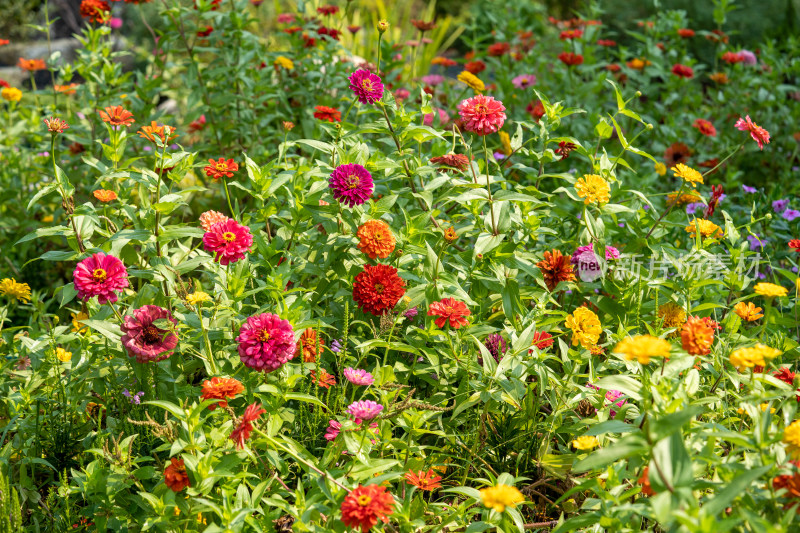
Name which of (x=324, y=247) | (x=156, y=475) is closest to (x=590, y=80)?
(x=324, y=247)

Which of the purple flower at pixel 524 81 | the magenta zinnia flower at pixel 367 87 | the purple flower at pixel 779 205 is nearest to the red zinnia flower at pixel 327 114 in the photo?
the magenta zinnia flower at pixel 367 87

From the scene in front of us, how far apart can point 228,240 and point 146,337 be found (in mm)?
329

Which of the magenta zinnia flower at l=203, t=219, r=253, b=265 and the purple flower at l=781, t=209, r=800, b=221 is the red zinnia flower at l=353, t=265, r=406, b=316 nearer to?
the magenta zinnia flower at l=203, t=219, r=253, b=265

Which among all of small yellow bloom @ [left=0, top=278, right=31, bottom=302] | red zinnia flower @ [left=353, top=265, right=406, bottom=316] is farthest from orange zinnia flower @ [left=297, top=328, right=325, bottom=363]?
small yellow bloom @ [left=0, top=278, right=31, bottom=302]

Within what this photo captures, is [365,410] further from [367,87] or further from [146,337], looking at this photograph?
[367,87]

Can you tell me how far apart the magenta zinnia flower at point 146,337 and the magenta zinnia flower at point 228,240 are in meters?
0.23

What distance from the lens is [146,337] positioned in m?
1.75

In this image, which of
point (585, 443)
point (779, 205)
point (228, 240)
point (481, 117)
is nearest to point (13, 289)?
point (228, 240)

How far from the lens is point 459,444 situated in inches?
76.4

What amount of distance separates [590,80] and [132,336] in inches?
138

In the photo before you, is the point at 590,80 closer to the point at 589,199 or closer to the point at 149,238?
the point at 589,199

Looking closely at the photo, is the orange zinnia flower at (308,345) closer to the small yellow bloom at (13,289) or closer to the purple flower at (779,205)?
the small yellow bloom at (13,289)

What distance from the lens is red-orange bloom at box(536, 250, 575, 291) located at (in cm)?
211

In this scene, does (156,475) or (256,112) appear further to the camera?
(256,112)
